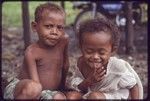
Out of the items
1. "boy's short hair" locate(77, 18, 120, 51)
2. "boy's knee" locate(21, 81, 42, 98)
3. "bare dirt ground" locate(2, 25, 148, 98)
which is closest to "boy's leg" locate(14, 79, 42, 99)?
"boy's knee" locate(21, 81, 42, 98)

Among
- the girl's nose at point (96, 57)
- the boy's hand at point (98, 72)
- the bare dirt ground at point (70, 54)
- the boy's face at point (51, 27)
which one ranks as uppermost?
the boy's face at point (51, 27)

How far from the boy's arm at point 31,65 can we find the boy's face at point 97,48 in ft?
1.39

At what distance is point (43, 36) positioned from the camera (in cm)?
351

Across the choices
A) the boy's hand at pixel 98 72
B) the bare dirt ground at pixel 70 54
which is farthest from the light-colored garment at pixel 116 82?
the bare dirt ground at pixel 70 54

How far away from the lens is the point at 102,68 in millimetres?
3201

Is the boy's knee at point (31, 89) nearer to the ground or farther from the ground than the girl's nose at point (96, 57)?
nearer to the ground

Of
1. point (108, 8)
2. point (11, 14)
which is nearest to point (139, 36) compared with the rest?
point (108, 8)

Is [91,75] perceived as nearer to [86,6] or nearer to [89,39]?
[89,39]

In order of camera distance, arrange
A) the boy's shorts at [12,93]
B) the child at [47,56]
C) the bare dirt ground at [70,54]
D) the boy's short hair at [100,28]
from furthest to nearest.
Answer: the bare dirt ground at [70,54]
the child at [47,56]
the boy's shorts at [12,93]
the boy's short hair at [100,28]

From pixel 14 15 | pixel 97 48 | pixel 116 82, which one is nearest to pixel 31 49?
pixel 97 48

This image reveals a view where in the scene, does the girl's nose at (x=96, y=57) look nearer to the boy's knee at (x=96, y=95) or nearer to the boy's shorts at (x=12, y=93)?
the boy's knee at (x=96, y=95)

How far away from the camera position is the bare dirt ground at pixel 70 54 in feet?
21.9

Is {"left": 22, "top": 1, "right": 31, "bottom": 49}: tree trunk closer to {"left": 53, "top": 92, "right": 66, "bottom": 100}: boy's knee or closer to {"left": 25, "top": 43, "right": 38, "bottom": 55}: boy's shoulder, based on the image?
{"left": 25, "top": 43, "right": 38, "bottom": 55}: boy's shoulder

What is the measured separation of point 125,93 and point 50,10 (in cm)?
82
